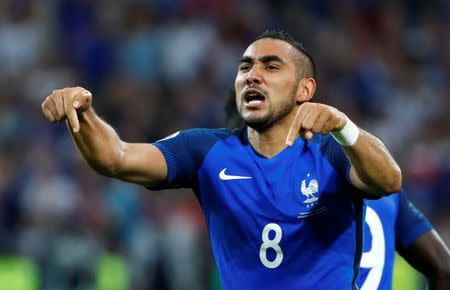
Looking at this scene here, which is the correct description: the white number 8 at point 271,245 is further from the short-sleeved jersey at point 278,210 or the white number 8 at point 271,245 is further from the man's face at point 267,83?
the man's face at point 267,83

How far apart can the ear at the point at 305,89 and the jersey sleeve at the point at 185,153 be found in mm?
427

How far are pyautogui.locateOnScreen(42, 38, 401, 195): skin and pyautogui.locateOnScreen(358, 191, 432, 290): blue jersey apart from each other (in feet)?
2.85

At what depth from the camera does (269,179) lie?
5.09m

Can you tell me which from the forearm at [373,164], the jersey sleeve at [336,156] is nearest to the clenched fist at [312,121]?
the forearm at [373,164]

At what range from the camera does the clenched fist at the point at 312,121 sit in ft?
14.0

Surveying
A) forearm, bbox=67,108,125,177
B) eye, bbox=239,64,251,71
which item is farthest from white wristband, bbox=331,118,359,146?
forearm, bbox=67,108,125,177

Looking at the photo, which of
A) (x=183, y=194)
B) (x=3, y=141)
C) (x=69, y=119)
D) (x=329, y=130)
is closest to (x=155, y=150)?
(x=69, y=119)

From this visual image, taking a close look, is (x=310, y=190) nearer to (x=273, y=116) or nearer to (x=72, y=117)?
(x=273, y=116)

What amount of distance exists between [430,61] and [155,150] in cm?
717

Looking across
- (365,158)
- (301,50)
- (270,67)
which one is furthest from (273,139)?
(365,158)

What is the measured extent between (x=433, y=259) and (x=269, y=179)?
4.39ft

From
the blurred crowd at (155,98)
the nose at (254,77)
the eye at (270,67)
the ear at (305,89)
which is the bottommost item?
the blurred crowd at (155,98)

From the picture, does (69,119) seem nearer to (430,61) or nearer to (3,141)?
(3,141)

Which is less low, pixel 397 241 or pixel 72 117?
Answer: pixel 72 117
